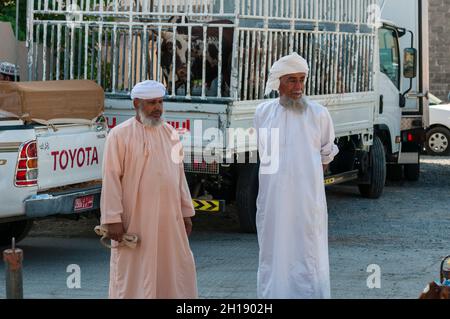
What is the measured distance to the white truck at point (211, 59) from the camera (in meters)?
10.1

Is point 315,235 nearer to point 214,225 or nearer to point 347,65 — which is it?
point 214,225

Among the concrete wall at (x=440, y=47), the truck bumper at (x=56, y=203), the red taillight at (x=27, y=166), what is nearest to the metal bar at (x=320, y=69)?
the truck bumper at (x=56, y=203)

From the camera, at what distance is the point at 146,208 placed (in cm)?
640

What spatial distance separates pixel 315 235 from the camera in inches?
261

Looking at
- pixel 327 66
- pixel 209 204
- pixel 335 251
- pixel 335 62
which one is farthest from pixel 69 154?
pixel 335 62

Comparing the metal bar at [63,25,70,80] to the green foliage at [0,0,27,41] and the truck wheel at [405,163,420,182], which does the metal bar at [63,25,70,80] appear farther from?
the truck wheel at [405,163,420,182]

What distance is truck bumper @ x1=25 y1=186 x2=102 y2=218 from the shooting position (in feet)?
28.8

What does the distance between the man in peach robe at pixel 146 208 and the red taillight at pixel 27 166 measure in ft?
8.14

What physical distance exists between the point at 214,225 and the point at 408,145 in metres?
4.94

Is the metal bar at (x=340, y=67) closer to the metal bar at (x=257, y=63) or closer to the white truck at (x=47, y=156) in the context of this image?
the metal bar at (x=257, y=63)
